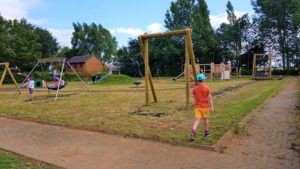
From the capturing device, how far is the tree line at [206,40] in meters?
51.5

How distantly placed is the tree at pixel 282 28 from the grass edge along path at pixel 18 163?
51.2 metres

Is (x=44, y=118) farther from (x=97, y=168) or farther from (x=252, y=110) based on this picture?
(x=252, y=110)

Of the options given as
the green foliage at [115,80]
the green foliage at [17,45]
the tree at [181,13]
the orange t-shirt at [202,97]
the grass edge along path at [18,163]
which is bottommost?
the grass edge along path at [18,163]

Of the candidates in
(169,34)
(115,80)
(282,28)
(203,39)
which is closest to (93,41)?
(203,39)

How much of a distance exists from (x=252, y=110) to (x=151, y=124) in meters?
3.76

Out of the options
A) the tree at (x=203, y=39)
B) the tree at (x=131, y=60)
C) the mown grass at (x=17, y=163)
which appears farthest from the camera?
the tree at (x=131, y=60)

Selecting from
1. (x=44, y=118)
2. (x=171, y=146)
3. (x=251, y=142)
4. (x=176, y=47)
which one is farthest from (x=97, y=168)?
(x=176, y=47)

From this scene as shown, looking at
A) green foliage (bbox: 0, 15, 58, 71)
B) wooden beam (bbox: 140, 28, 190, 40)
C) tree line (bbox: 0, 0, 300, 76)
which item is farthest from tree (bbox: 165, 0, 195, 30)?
wooden beam (bbox: 140, 28, 190, 40)

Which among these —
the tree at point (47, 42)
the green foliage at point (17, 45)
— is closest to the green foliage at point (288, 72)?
the green foliage at point (17, 45)

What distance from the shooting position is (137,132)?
7629mm

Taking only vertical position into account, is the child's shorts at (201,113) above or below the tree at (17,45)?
below

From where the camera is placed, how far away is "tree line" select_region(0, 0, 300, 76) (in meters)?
51.5

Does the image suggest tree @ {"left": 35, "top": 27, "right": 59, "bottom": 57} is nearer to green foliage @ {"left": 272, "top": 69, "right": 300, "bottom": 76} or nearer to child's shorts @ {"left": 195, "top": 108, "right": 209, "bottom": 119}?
green foliage @ {"left": 272, "top": 69, "right": 300, "bottom": 76}

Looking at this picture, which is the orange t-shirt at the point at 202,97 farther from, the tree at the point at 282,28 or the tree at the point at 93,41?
the tree at the point at 93,41
